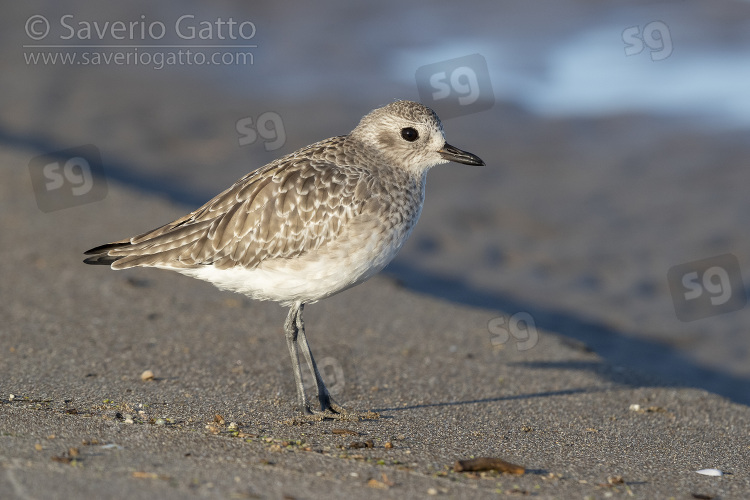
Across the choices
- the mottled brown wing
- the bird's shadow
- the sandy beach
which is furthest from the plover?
the bird's shadow

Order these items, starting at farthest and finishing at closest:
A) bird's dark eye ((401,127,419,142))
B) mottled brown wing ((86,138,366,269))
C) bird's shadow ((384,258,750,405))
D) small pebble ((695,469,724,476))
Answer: bird's shadow ((384,258,750,405)) → bird's dark eye ((401,127,419,142)) → mottled brown wing ((86,138,366,269)) → small pebble ((695,469,724,476))

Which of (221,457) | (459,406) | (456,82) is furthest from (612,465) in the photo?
(456,82)

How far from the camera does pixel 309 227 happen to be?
6.27 metres

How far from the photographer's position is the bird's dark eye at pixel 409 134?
266 inches

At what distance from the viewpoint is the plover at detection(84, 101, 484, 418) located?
6.17 meters

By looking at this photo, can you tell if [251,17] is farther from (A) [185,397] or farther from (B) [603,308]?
(A) [185,397]

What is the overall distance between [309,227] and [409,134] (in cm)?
111

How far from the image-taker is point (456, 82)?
15.1m

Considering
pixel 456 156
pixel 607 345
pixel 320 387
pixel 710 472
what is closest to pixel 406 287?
pixel 607 345

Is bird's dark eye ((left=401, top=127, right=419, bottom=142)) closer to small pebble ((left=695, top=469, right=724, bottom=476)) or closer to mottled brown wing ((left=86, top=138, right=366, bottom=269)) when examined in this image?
mottled brown wing ((left=86, top=138, right=366, bottom=269))

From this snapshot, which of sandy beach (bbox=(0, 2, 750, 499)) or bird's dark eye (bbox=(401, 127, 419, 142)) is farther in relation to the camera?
bird's dark eye (bbox=(401, 127, 419, 142))

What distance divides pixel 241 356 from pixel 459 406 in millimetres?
1849

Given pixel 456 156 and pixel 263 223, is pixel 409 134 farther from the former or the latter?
pixel 263 223

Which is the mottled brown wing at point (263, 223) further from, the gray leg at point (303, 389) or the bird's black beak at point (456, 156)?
the bird's black beak at point (456, 156)
